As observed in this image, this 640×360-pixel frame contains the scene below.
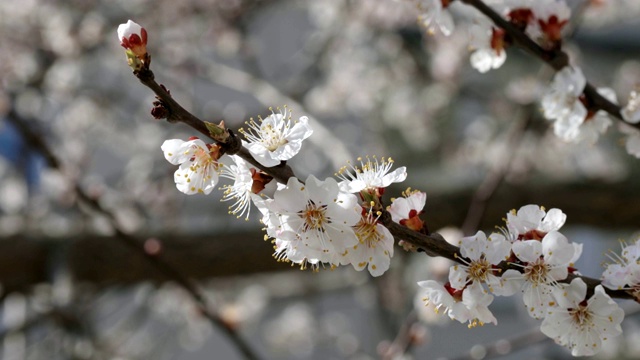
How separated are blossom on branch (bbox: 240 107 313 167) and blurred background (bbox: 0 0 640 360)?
0.80 metres

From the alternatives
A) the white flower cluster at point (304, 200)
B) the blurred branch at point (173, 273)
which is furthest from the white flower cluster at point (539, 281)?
the blurred branch at point (173, 273)

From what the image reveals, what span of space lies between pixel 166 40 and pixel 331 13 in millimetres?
1218

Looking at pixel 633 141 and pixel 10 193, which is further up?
pixel 633 141

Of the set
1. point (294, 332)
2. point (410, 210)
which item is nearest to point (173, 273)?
point (410, 210)

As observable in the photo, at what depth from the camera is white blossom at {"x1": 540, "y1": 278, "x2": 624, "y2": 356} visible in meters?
1.08

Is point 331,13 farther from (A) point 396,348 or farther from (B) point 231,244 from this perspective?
(A) point 396,348

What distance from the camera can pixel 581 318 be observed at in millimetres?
1125

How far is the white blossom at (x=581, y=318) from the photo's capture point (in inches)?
42.5

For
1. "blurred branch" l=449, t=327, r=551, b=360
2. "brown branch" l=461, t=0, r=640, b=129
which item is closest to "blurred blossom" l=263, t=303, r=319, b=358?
"blurred branch" l=449, t=327, r=551, b=360

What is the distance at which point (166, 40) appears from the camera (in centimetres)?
493

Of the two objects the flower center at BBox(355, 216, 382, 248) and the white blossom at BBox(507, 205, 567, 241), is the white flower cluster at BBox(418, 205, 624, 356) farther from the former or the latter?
the flower center at BBox(355, 216, 382, 248)

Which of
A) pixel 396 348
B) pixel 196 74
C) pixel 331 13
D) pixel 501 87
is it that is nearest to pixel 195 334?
pixel 196 74

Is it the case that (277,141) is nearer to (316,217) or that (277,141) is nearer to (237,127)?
(316,217)

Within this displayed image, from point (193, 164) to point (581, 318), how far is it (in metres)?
0.68
